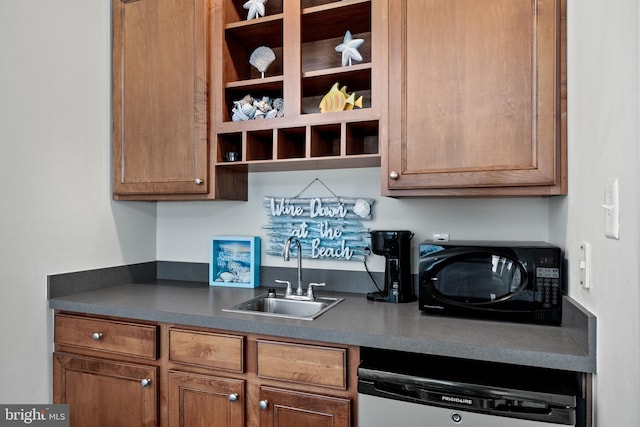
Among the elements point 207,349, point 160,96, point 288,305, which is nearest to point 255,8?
point 160,96

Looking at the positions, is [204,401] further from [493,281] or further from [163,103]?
[163,103]

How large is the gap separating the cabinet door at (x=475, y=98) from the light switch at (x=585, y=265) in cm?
31

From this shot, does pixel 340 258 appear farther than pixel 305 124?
Yes

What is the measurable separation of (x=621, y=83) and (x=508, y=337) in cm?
78

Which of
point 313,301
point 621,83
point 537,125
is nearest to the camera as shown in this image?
point 621,83

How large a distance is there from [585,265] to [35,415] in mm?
2212

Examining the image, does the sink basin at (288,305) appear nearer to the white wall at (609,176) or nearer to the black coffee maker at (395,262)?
the black coffee maker at (395,262)

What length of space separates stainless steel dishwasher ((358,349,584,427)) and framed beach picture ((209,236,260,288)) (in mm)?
988

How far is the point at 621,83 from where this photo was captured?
86 cm

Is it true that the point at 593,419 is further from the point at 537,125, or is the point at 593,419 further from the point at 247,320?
the point at 247,320

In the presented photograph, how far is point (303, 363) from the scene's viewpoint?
1.40 meters

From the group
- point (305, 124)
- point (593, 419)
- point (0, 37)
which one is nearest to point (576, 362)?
point (593, 419)

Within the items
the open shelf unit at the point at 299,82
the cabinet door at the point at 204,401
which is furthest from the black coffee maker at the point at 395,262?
the cabinet door at the point at 204,401

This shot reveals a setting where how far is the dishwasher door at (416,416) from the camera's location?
112 cm
